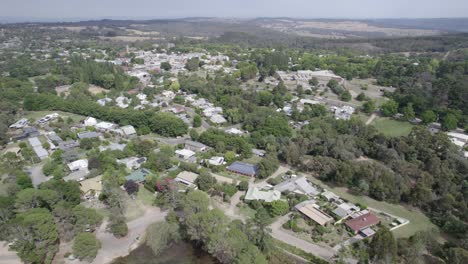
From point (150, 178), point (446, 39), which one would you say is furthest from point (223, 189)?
point (446, 39)

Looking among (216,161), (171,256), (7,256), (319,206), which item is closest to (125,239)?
(171,256)

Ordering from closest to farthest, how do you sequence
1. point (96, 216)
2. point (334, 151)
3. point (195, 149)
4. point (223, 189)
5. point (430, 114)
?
point (96, 216) → point (223, 189) → point (334, 151) → point (195, 149) → point (430, 114)

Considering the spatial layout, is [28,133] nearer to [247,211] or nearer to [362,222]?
[247,211]

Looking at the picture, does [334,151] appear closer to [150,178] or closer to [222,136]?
[222,136]

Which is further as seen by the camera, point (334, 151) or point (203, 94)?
point (203, 94)

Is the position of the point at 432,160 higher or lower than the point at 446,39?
lower

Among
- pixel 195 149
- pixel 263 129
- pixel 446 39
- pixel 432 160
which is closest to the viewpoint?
pixel 432 160

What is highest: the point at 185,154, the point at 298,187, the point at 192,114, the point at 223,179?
the point at 192,114
